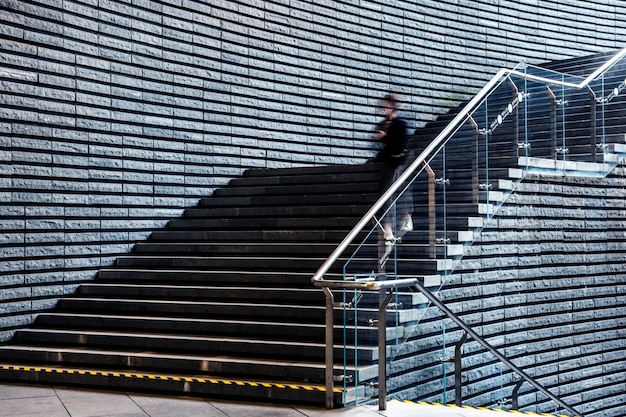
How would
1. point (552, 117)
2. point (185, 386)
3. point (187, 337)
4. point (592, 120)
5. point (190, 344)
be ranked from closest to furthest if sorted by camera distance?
point (185, 386)
point (190, 344)
point (187, 337)
point (552, 117)
point (592, 120)

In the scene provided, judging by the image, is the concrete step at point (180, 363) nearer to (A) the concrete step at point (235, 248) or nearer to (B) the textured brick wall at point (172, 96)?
(B) the textured brick wall at point (172, 96)

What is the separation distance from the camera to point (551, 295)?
10.2 metres

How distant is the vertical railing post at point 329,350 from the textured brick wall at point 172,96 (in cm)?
359

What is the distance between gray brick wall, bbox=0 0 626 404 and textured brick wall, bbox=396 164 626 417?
53 cm

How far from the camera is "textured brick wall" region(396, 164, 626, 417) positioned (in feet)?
29.2

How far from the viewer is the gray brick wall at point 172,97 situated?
847 centimetres

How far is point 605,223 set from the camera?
35.7 ft

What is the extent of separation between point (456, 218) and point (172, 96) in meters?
3.89

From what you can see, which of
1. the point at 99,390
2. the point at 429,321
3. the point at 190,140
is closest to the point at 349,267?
the point at 429,321

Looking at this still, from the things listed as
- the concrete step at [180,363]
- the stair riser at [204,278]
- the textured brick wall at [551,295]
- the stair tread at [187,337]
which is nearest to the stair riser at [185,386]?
the concrete step at [180,363]

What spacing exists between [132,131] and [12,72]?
1.60 metres

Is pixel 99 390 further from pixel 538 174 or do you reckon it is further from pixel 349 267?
pixel 538 174

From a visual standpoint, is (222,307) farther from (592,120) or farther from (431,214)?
(592,120)

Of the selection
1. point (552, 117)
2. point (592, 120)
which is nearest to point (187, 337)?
point (552, 117)
